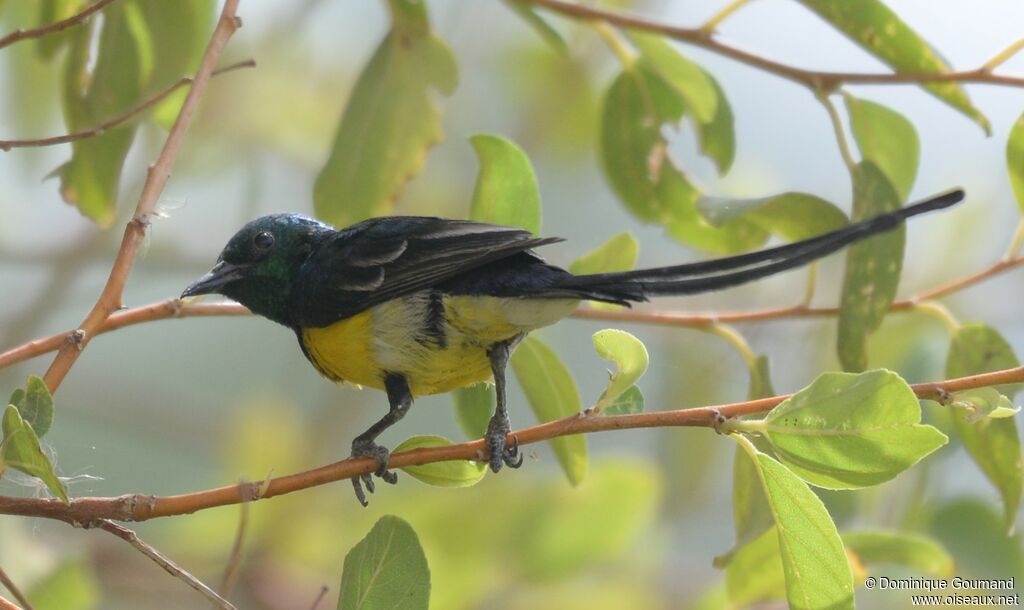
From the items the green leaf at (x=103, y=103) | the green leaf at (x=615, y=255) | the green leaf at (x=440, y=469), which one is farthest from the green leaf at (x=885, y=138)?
the green leaf at (x=103, y=103)

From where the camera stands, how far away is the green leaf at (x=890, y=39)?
6.39ft

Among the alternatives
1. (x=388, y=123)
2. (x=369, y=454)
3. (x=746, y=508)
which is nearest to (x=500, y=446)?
(x=369, y=454)

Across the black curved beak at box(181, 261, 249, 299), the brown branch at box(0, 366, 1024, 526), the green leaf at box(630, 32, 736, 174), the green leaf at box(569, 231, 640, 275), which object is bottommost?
the brown branch at box(0, 366, 1024, 526)

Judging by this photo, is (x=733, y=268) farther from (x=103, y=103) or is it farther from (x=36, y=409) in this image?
(x=103, y=103)

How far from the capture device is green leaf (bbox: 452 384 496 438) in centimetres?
194

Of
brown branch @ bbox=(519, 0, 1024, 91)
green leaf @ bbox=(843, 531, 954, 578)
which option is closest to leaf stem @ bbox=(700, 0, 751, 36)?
brown branch @ bbox=(519, 0, 1024, 91)

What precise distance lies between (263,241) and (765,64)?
942 millimetres

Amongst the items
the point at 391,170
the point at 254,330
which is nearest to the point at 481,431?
the point at 391,170

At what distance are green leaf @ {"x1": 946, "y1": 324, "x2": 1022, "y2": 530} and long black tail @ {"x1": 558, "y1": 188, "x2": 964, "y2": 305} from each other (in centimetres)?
68

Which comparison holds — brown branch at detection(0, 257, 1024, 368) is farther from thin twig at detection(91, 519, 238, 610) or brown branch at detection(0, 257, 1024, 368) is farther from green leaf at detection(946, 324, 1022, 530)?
thin twig at detection(91, 519, 238, 610)

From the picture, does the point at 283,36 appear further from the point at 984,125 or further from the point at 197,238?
the point at 984,125

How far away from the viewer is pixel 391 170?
2.18 meters

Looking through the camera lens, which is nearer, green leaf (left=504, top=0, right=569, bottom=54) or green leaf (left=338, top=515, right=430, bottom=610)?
green leaf (left=338, top=515, right=430, bottom=610)

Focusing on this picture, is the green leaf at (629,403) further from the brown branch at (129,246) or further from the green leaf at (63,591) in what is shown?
the green leaf at (63,591)
